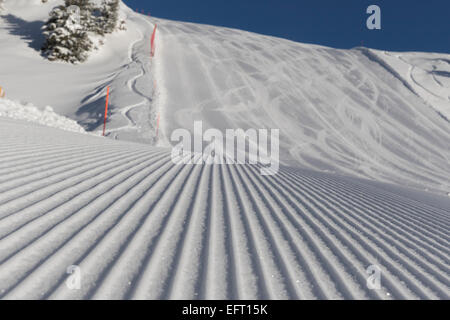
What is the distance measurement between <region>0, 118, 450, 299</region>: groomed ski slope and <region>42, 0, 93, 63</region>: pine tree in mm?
18707

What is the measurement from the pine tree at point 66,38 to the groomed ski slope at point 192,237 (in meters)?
18.7

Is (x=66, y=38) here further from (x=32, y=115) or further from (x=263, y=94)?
(x=32, y=115)

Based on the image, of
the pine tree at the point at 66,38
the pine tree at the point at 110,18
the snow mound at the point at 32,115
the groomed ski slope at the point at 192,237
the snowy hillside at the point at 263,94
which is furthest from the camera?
the pine tree at the point at 110,18

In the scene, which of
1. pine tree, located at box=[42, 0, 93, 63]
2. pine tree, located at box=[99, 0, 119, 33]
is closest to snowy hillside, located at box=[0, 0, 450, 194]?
pine tree, located at box=[42, 0, 93, 63]

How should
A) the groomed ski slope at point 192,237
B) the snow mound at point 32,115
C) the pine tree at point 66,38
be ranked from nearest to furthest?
the groomed ski slope at point 192,237 < the snow mound at point 32,115 < the pine tree at point 66,38

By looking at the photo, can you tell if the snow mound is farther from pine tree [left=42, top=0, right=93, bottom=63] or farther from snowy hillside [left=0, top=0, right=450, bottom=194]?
pine tree [left=42, top=0, right=93, bottom=63]

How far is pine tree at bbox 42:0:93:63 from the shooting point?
20453mm

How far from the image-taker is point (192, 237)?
105 inches

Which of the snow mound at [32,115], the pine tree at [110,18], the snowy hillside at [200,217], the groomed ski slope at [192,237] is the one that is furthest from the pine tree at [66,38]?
the groomed ski slope at [192,237]

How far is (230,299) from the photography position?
192 cm

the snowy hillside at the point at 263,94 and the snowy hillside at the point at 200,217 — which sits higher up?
the snowy hillside at the point at 263,94

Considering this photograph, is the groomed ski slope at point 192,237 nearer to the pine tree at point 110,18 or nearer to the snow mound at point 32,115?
the snow mound at point 32,115

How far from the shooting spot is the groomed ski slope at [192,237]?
1984 mm

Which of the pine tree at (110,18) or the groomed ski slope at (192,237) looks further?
the pine tree at (110,18)
